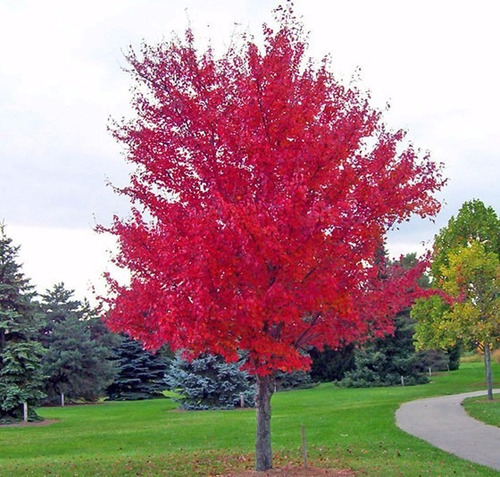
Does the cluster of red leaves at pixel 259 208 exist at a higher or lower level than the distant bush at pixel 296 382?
higher

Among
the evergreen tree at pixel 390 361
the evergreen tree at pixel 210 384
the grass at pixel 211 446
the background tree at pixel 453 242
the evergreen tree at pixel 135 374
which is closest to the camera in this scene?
the grass at pixel 211 446

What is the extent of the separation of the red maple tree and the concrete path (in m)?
4.55

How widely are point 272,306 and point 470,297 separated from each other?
19126 mm

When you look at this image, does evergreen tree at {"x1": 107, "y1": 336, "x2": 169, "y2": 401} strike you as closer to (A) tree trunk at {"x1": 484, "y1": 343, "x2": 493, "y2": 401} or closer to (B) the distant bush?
(B) the distant bush

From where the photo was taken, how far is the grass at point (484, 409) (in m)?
17.3

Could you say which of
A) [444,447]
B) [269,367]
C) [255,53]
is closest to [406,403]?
[444,447]

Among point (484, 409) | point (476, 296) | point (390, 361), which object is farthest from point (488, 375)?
point (390, 361)

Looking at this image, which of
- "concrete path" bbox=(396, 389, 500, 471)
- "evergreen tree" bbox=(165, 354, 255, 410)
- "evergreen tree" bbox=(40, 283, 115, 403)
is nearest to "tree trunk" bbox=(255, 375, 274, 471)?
"concrete path" bbox=(396, 389, 500, 471)

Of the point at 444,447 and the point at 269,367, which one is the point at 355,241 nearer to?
the point at 269,367

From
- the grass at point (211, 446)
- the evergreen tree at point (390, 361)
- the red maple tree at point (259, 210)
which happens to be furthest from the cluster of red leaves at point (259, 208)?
the evergreen tree at point (390, 361)

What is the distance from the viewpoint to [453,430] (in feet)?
51.6

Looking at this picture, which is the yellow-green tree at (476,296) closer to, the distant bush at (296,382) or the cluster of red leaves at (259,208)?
the cluster of red leaves at (259,208)

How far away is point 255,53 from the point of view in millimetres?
8711

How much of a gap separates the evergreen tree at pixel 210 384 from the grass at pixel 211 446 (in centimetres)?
308
